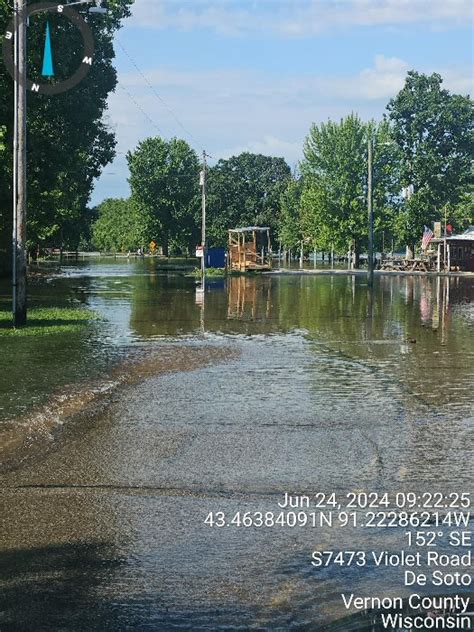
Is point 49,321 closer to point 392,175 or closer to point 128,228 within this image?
point 392,175

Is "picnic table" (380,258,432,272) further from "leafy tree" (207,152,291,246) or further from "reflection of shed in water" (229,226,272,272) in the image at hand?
"leafy tree" (207,152,291,246)

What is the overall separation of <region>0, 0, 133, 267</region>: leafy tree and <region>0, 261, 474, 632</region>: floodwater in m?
14.9

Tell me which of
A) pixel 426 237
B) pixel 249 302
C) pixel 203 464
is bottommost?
pixel 203 464

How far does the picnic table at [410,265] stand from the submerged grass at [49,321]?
50031 mm

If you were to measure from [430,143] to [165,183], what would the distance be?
50699mm

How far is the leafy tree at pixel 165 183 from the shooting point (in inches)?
5044

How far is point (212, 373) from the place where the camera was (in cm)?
1360

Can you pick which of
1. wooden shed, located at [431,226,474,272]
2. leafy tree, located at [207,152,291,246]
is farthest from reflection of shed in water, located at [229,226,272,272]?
leafy tree, located at [207,152,291,246]

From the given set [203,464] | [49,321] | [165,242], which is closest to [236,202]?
[165,242]

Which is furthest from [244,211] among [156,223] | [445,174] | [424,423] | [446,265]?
[424,423]

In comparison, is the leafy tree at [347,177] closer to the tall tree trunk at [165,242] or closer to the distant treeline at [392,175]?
the distant treeline at [392,175]

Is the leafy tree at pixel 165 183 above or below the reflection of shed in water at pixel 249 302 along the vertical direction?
above

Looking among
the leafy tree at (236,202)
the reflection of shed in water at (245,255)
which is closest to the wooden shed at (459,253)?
the reflection of shed in water at (245,255)

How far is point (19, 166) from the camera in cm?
1839
